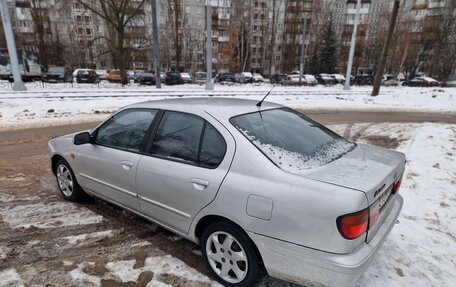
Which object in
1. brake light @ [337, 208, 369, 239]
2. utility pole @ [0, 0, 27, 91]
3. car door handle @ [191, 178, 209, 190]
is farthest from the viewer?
utility pole @ [0, 0, 27, 91]

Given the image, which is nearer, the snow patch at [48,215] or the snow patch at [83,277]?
the snow patch at [83,277]

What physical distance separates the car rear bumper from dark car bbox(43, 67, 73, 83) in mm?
33215

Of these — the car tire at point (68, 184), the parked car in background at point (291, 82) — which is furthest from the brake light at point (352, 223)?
the parked car in background at point (291, 82)

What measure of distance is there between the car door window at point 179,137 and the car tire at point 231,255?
65 centimetres

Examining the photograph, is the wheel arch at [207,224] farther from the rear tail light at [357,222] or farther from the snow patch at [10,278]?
the snow patch at [10,278]

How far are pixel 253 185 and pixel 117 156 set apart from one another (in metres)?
1.73

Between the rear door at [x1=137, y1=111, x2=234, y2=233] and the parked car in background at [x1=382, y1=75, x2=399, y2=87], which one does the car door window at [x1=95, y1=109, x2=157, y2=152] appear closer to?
the rear door at [x1=137, y1=111, x2=234, y2=233]

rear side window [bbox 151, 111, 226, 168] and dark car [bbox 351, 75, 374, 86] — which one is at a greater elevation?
rear side window [bbox 151, 111, 226, 168]

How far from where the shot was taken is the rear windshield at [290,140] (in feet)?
7.42

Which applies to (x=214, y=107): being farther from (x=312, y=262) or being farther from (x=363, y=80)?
(x=363, y=80)

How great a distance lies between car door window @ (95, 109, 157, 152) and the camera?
303 cm

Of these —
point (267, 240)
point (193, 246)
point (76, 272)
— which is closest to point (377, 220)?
point (267, 240)

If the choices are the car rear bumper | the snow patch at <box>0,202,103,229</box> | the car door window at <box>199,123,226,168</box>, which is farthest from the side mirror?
the car rear bumper

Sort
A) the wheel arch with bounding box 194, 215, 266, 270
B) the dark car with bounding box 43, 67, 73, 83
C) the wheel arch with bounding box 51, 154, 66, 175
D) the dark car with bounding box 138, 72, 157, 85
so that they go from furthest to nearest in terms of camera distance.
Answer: the dark car with bounding box 138, 72, 157, 85
the dark car with bounding box 43, 67, 73, 83
the wheel arch with bounding box 51, 154, 66, 175
the wheel arch with bounding box 194, 215, 266, 270
